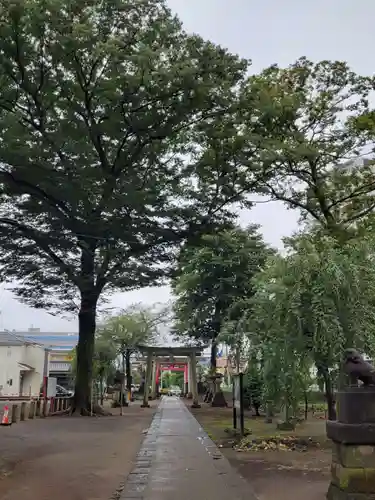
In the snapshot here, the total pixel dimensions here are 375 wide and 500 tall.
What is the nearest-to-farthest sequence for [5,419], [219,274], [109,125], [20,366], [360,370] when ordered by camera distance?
[360,370], [109,125], [5,419], [219,274], [20,366]

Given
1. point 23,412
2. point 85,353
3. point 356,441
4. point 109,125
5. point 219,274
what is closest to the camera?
point 356,441

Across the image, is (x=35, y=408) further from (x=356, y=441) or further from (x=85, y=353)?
(x=356, y=441)

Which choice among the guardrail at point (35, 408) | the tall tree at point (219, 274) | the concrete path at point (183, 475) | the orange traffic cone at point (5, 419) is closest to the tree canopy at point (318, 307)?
the concrete path at point (183, 475)

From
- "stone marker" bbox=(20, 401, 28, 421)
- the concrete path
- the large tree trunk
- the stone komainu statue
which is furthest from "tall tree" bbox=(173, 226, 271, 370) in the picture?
the stone komainu statue

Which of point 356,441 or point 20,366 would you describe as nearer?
point 356,441

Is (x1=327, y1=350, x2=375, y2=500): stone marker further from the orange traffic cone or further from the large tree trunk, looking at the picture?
the large tree trunk

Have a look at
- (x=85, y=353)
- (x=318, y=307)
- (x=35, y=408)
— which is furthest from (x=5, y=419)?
(x=318, y=307)

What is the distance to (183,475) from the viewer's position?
748 centimetres

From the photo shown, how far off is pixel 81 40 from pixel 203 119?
4.29 meters

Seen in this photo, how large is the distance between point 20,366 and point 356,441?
106 feet

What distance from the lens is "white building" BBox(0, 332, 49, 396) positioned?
112 feet

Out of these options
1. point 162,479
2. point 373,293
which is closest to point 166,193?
point 373,293

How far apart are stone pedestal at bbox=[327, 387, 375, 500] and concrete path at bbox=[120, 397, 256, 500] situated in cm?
135

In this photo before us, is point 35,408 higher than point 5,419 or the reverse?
higher
